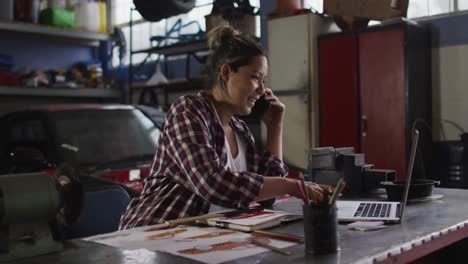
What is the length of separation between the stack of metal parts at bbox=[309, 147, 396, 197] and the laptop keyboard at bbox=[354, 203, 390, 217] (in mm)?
345

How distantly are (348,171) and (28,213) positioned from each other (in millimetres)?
1250

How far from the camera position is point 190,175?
155 centimetres

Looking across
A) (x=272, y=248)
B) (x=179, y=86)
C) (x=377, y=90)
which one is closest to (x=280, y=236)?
(x=272, y=248)

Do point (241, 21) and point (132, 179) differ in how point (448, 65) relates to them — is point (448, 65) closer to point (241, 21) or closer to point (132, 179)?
point (241, 21)

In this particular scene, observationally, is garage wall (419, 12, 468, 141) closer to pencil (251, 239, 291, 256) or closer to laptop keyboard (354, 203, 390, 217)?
laptop keyboard (354, 203, 390, 217)

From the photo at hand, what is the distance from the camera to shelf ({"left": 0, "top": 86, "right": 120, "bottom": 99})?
5.89 meters

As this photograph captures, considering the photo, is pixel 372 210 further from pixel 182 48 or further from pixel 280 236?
pixel 182 48

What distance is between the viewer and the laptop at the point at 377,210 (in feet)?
4.68

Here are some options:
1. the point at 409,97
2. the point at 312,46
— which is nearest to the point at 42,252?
the point at 409,97

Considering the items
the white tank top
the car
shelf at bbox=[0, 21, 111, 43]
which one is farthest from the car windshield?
shelf at bbox=[0, 21, 111, 43]

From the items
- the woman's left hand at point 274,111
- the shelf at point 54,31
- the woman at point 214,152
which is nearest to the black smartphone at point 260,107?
the woman's left hand at point 274,111

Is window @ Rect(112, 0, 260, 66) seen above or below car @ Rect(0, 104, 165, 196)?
above

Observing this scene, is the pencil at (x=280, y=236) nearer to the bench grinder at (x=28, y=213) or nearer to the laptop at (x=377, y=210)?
the laptop at (x=377, y=210)

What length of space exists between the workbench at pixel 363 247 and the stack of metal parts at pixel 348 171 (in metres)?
0.50
